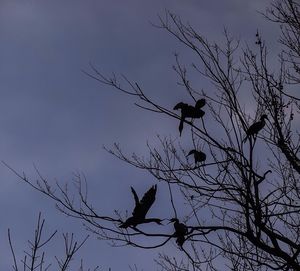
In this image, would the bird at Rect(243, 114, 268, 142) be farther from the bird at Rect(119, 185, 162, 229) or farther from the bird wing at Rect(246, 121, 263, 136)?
the bird at Rect(119, 185, 162, 229)

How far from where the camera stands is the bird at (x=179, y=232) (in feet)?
11.0

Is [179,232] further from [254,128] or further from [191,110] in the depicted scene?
[254,128]

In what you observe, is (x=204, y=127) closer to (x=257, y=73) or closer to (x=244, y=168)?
(x=244, y=168)

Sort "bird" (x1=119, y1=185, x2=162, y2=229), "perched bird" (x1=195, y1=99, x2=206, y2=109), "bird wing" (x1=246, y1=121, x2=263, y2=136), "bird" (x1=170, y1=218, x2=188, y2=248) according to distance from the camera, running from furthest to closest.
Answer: "bird wing" (x1=246, y1=121, x2=263, y2=136), "perched bird" (x1=195, y1=99, x2=206, y2=109), "bird" (x1=170, y1=218, x2=188, y2=248), "bird" (x1=119, y1=185, x2=162, y2=229)

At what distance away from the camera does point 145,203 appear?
2830 millimetres

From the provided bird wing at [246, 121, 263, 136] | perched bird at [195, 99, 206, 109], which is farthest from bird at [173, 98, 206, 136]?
bird wing at [246, 121, 263, 136]

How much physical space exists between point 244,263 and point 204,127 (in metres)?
2.45

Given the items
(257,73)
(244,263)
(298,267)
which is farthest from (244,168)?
(244,263)

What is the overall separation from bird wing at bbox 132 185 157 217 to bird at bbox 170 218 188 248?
60 centimetres

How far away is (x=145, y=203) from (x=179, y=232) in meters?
0.68

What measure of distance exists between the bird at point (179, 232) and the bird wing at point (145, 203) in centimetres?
60

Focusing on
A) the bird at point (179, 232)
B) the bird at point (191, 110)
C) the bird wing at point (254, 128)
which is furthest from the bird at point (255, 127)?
the bird at point (179, 232)

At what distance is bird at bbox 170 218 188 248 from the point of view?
3.35 meters

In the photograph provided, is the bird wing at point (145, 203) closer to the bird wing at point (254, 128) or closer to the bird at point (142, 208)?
the bird at point (142, 208)
